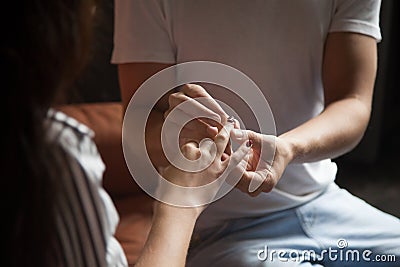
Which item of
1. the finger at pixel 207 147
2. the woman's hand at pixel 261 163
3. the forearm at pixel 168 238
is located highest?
the finger at pixel 207 147

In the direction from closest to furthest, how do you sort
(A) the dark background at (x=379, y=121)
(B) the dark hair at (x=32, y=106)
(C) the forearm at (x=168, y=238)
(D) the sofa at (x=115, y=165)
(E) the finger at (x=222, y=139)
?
(B) the dark hair at (x=32, y=106)
(C) the forearm at (x=168, y=238)
(E) the finger at (x=222, y=139)
(D) the sofa at (x=115, y=165)
(A) the dark background at (x=379, y=121)

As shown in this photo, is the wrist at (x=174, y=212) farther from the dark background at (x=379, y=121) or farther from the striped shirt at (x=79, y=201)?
the dark background at (x=379, y=121)

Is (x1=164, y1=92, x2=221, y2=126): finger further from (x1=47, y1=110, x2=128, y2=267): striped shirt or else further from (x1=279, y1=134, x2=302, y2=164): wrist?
(x1=47, y1=110, x2=128, y2=267): striped shirt

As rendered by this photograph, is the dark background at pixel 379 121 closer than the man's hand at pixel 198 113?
No

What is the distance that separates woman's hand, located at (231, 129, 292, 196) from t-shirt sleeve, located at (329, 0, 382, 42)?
0.75ft

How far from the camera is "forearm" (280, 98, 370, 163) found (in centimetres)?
95

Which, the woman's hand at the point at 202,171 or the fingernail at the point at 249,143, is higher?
the fingernail at the point at 249,143

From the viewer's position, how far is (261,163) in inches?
35.6

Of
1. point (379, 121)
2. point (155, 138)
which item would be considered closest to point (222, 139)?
point (155, 138)

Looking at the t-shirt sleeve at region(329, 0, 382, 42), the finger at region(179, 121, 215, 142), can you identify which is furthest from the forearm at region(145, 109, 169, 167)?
the t-shirt sleeve at region(329, 0, 382, 42)

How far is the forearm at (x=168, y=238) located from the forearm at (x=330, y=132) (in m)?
0.20

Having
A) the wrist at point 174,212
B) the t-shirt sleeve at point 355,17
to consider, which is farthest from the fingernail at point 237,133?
the t-shirt sleeve at point 355,17

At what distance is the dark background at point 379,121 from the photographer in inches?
72.8

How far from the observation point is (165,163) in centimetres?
98
